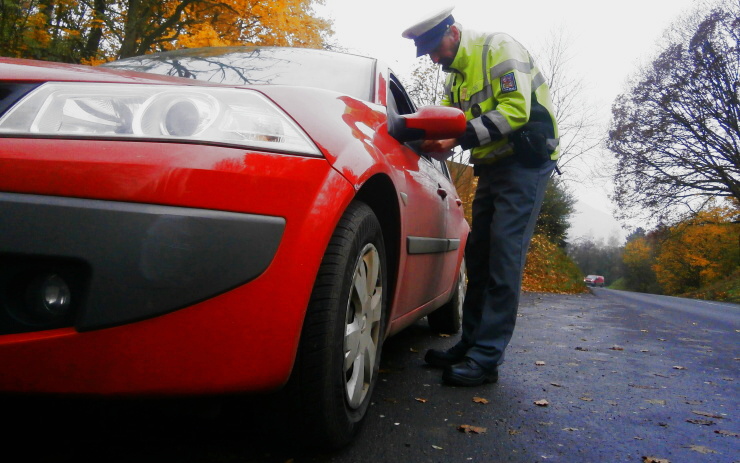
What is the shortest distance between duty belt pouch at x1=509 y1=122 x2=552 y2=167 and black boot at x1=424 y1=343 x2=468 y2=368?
1.05 metres

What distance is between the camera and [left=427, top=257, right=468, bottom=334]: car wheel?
4.18 metres

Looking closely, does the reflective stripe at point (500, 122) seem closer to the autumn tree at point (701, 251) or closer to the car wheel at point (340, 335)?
the car wheel at point (340, 335)

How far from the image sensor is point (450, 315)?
4219 mm

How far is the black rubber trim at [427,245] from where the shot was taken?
2.41m

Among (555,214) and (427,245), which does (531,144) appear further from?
(555,214)

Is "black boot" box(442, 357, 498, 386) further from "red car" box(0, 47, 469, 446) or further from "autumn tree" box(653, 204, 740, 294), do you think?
"autumn tree" box(653, 204, 740, 294)

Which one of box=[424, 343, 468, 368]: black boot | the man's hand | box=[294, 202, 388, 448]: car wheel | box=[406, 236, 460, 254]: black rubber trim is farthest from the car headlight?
box=[424, 343, 468, 368]: black boot

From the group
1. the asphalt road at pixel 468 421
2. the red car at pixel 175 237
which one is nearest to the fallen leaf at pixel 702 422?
the asphalt road at pixel 468 421

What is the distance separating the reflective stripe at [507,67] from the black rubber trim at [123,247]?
1871 mm

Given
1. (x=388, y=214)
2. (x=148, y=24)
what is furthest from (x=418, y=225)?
(x=148, y=24)

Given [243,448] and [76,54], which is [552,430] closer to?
[243,448]

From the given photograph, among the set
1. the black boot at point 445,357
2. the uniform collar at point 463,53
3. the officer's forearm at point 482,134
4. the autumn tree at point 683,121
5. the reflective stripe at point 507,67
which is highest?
the autumn tree at point 683,121

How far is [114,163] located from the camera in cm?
126

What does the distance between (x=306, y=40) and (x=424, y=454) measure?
38.0ft
